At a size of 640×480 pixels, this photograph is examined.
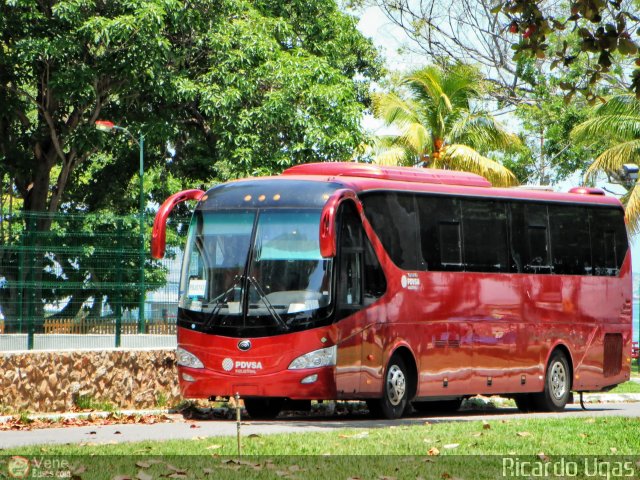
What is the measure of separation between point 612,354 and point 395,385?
6.29 meters

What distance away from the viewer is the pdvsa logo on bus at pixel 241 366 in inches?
691

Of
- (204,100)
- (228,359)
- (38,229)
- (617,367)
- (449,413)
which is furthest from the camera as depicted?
(204,100)

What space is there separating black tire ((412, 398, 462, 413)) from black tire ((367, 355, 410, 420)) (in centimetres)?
308

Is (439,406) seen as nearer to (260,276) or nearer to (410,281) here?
(410,281)

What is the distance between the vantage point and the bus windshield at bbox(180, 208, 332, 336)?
57.5 feet

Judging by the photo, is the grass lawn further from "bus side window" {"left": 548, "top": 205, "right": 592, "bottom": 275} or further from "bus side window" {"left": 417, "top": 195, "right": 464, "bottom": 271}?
"bus side window" {"left": 548, "top": 205, "right": 592, "bottom": 275}

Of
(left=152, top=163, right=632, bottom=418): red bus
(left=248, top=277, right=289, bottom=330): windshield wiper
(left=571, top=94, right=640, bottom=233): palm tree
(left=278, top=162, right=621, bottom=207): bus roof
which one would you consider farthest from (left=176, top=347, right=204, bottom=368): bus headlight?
(left=571, top=94, right=640, bottom=233): palm tree

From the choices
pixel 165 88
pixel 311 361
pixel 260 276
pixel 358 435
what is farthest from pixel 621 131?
pixel 358 435

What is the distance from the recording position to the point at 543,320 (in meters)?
21.6

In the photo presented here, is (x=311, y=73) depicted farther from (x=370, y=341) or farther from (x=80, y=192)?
(x=370, y=341)

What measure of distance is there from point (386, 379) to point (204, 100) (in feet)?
55.4

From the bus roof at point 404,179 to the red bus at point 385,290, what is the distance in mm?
36

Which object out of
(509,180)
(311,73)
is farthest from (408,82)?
(311,73)

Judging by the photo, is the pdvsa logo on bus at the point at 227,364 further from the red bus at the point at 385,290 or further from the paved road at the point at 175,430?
the paved road at the point at 175,430
